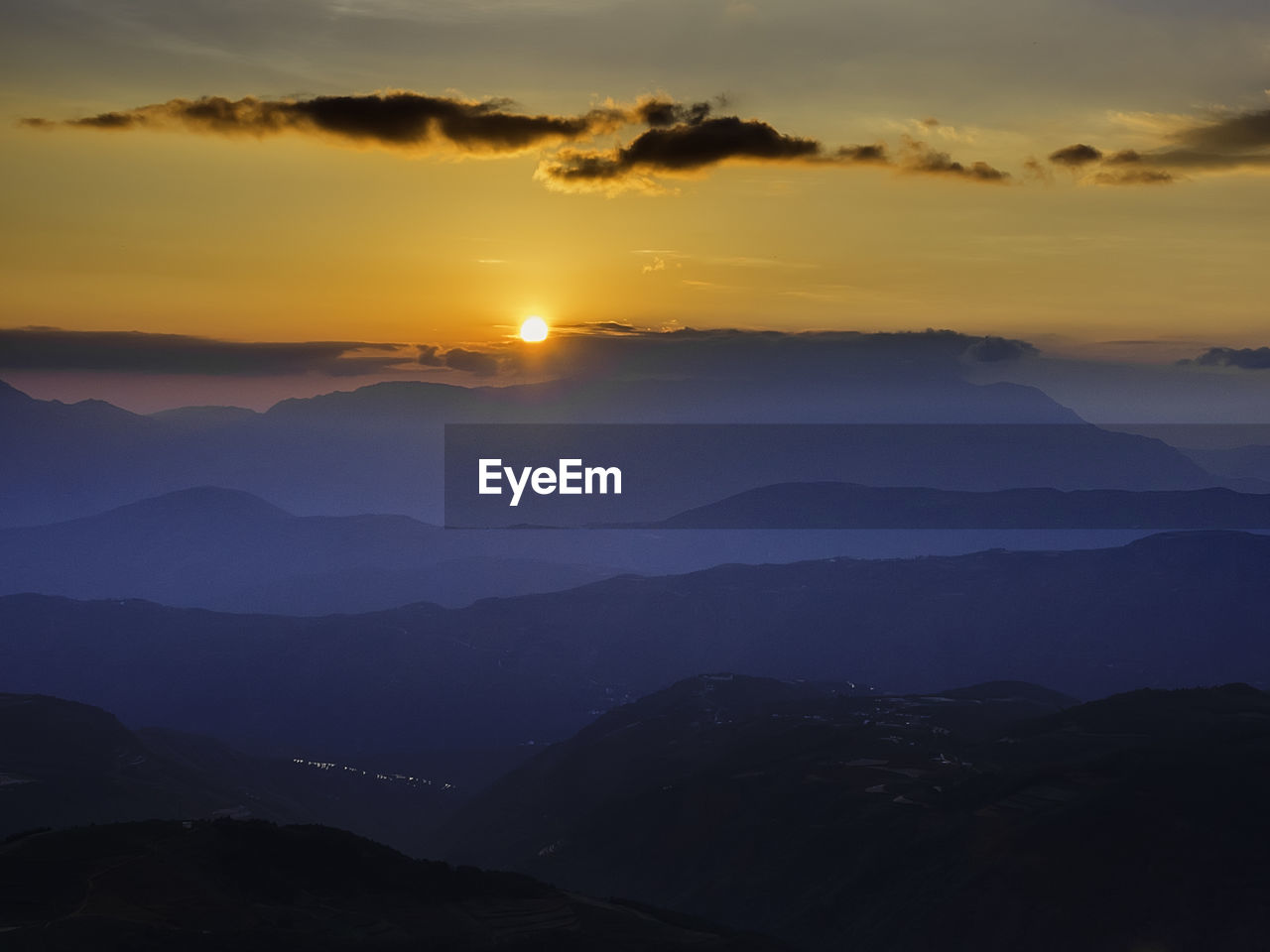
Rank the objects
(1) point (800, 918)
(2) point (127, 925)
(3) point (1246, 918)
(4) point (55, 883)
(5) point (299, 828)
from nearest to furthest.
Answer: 1. (2) point (127, 925)
2. (4) point (55, 883)
3. (3) point (1246, 918)
4. (5) point (299, 828)
5. (1) point (800, 918)

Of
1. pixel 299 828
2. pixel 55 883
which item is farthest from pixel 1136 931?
pixel 55 883

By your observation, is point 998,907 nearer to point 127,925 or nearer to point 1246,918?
point 1246,918

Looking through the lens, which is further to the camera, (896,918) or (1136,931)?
(896,918)

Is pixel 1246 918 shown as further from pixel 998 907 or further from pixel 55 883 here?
pixel 55 883

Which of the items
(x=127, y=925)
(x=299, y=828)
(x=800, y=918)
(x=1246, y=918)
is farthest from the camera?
(x=800, y=918)

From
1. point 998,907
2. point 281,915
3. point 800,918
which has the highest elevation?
point 281,915

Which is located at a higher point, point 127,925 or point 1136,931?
point 127,925
